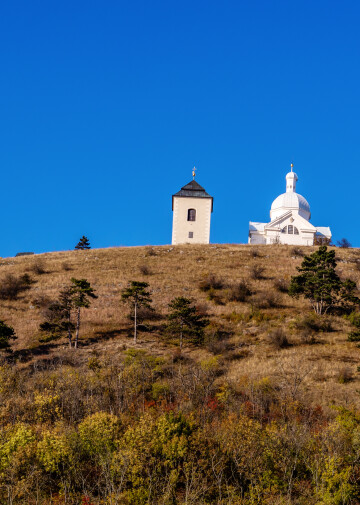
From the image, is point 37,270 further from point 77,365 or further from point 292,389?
point 292,389

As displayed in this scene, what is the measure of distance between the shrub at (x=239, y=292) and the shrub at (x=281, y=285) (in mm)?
2586

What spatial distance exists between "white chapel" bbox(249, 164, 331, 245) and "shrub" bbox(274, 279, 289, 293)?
1914 cm

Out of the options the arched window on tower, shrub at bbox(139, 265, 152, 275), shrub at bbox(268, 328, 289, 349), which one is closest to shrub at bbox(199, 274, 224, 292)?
shrub at bbox(139, 265, 152, 275)

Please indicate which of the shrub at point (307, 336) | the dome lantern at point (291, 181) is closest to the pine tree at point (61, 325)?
the shrub at point (307, 336)

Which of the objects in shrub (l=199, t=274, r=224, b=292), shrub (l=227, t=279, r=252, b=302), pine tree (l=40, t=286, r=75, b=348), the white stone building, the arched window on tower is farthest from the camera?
the arched window on tower

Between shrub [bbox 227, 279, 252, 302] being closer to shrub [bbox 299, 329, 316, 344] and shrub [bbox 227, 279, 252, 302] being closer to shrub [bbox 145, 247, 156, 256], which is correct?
shrub [bbox 299, 329, 316, 344]

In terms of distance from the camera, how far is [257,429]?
2003cm

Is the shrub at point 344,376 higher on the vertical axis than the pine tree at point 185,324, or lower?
lower

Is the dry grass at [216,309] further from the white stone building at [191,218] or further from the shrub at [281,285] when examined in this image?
the white stone building at [191,218]

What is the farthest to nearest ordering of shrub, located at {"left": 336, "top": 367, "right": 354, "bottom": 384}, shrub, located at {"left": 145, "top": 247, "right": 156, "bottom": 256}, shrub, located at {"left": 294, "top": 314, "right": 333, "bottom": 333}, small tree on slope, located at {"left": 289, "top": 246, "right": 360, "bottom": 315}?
shrub, located at {"left": 145, "top": 247, "right": 156, "bottom": 256} → small tree on slope, located at {"left": 289, "top": 246, "right": 360, "bottom": 315} → shrub, located at {"left": 294, "top": 314, "right": 333, "bottom": 333} → shrub, located at {"left": 336, "top": 367, "right": 354, "bottom": 384}

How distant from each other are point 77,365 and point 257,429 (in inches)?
524

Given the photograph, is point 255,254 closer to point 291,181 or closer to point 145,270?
point 145,270

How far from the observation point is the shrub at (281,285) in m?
44.2

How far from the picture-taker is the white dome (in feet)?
229
